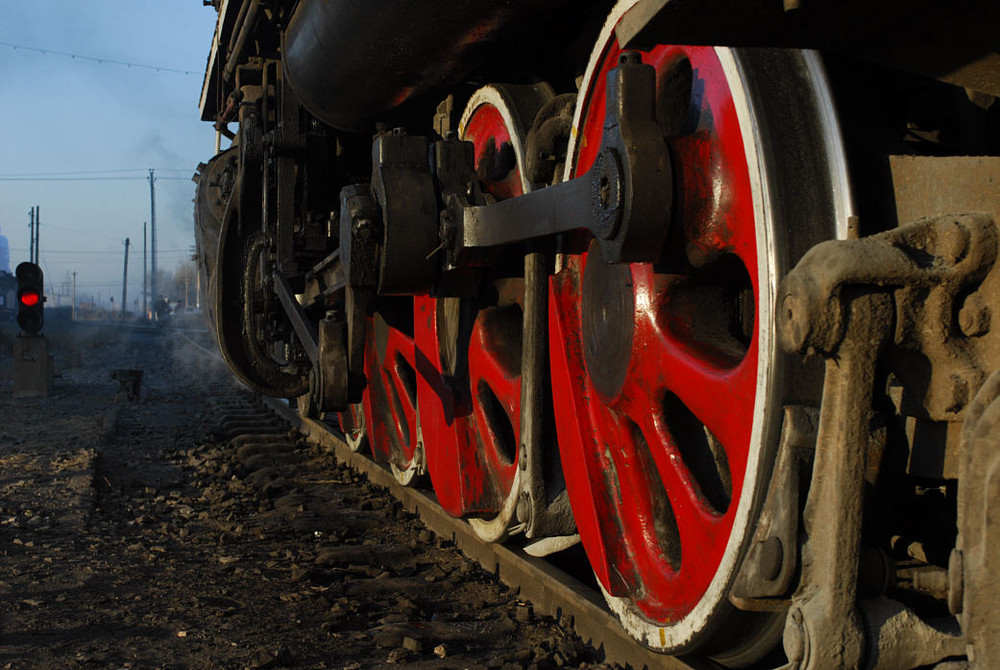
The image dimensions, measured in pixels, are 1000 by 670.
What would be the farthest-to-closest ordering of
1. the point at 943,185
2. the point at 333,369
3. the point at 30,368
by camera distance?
the point at 30,368, the point at 333,369, the point at 943,185

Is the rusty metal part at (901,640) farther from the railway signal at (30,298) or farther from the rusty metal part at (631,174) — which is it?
the railway signal at (30,298)

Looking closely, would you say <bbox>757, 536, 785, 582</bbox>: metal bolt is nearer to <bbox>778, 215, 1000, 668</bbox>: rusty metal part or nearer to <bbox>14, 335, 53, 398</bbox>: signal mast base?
<bbox>778, 215, 1000, 668</bbox>: rusty metal part

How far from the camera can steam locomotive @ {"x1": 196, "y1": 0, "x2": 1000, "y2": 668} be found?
3.63 feet

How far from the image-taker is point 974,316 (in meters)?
1.09

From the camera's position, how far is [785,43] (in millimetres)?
1131

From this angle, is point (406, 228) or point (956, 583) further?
point (406, 228)

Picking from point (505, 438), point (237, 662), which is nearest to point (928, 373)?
point (237, 662)

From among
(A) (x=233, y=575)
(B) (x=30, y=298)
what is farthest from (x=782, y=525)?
(B) (x=30, y=298)

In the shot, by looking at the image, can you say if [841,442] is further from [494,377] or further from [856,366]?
[494,377]

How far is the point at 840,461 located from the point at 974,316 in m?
0.24

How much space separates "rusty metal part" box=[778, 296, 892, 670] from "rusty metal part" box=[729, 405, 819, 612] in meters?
0.08

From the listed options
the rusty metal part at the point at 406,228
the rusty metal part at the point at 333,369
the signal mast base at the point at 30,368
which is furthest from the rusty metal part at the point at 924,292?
the signal mast base at the point at 30,368

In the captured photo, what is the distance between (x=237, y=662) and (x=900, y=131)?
1949mm

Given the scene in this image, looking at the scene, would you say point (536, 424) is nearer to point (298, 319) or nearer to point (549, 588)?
point (549, 588)
